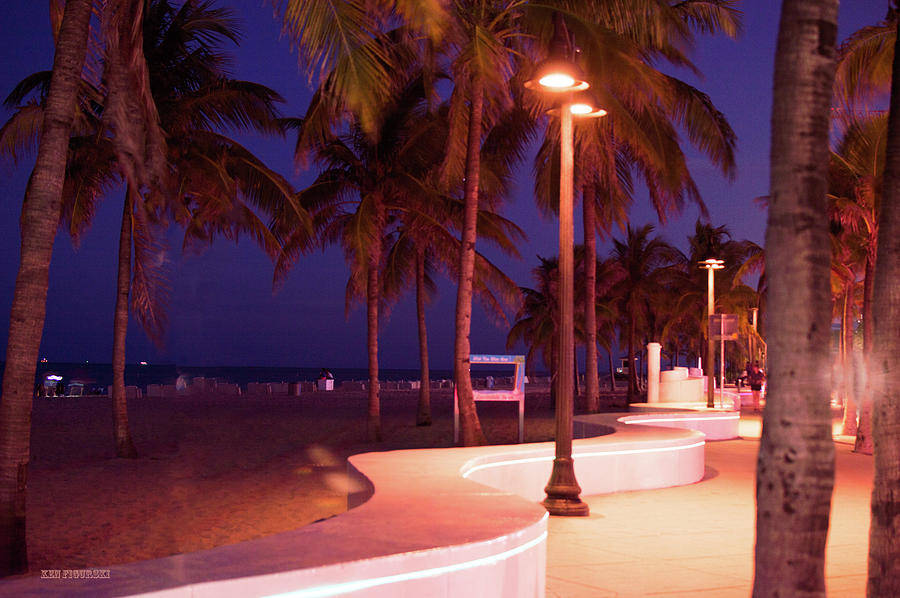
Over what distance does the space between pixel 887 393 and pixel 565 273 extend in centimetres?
544

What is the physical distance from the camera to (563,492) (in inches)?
394

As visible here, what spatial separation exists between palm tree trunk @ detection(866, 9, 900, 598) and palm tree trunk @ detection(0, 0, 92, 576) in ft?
22.5

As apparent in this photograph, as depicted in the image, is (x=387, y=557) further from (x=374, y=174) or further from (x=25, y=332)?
(x=374, y=174)

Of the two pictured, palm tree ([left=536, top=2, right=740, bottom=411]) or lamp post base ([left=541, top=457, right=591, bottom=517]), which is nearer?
lamp post base ([left=541, top=457, right=591, bottom=517])

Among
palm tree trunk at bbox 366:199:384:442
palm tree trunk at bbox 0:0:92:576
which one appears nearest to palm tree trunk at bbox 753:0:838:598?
palm tree trunk at bbox 0:0:92:576

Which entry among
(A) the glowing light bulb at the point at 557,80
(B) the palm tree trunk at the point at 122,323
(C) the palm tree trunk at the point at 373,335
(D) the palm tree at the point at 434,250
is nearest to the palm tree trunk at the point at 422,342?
(D) the palm tree at the point at 434,250

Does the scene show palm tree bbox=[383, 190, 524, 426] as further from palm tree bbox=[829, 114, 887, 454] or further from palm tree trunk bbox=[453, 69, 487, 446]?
palm tree bbox=[829, 114, 887, 454]

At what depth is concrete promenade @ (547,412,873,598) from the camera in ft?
22.8

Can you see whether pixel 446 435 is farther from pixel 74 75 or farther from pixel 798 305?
pixel 798 305

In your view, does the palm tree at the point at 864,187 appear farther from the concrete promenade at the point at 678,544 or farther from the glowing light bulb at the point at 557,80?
the glowing light bulb at the point at 557,80

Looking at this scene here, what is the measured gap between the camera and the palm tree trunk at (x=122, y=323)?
17594 mm

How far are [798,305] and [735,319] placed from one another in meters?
22.9

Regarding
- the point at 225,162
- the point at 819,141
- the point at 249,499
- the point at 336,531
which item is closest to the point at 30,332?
the point at 336,531

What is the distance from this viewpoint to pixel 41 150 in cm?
810
